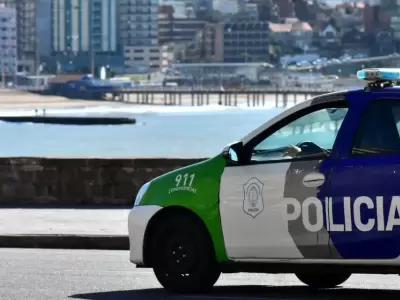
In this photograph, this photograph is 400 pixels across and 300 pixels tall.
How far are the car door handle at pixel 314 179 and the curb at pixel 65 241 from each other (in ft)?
17.9

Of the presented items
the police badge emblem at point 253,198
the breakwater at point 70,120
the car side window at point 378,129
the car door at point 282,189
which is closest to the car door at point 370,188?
the car side window at point 378,129

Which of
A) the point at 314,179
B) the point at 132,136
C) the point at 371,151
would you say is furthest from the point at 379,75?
the point at 132,136

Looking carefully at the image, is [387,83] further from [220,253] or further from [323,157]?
[220,253]

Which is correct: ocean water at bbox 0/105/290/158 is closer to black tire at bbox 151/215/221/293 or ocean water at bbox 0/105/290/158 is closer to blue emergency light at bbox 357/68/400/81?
black tire at bbox 151/215/221/293

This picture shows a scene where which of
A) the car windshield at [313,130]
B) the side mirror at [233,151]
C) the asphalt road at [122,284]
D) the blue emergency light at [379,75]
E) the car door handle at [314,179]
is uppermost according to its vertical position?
the blue emergency light at [379,75]

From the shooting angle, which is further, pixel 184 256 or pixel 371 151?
pixel 184 256

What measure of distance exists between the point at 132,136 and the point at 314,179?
113461mm

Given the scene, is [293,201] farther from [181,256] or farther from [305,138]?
[181,256]

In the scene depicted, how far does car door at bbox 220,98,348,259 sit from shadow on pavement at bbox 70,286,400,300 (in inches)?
19.5

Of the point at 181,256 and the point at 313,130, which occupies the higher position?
the point at 313,130

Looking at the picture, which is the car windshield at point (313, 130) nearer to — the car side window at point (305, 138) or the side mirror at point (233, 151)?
the car side window at point (305, 138)

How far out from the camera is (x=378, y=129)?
928cm

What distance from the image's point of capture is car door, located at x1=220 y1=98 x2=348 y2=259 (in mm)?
9336

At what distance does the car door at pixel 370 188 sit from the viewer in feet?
29.5
